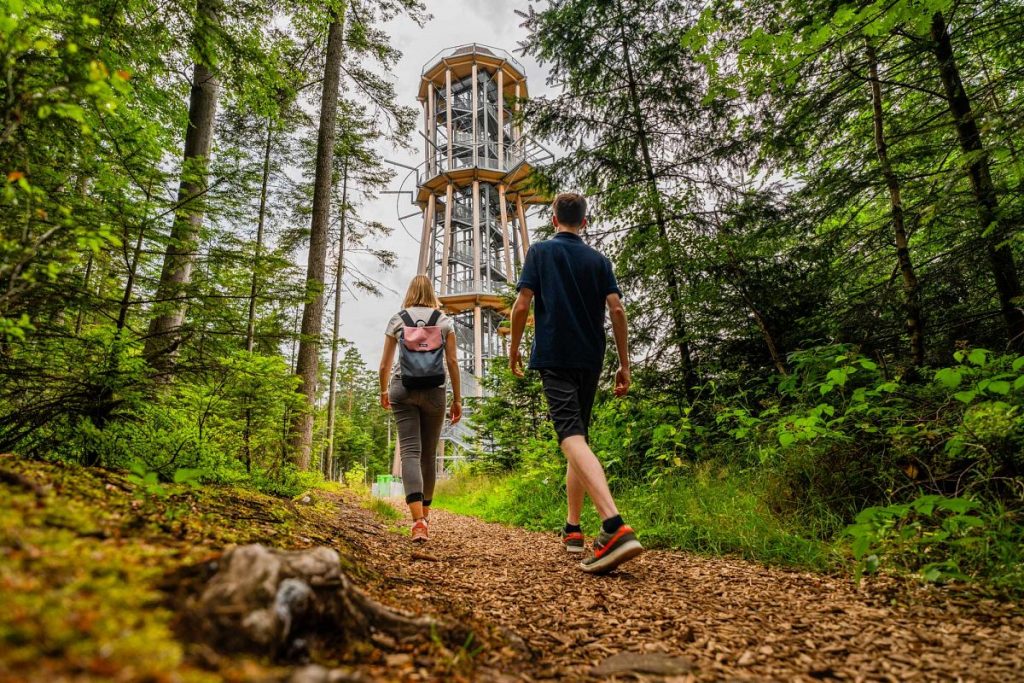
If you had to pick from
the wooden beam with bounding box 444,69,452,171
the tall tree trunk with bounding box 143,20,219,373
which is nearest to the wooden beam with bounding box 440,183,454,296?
the wooden beam with bounding box 444,69,452,171

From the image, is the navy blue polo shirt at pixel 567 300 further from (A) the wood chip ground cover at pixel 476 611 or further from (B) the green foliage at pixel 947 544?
(B) the green foliage at pixel 947 544

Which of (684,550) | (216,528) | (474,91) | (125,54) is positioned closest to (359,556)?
(216,528)

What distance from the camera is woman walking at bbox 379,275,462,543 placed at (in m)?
3.44

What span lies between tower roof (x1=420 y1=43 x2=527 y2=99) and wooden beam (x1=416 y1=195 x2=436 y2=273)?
5180mm

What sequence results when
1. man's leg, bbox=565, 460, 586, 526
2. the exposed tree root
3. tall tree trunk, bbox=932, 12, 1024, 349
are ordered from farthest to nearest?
tall tree trunk, bbox=932, 12, 1024, 349 → man's leg, bbox=565, 460, 586, 526 → the exposed tree root

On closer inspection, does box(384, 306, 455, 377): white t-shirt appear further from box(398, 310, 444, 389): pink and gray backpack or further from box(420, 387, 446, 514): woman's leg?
box(420, 387, 446, 514): woman's leg

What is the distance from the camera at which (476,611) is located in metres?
1.87

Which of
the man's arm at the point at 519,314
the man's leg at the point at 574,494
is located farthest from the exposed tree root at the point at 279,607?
the man's arm at the point at 519,314

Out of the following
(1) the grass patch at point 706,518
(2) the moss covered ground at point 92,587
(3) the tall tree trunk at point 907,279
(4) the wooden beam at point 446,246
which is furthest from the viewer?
(4) the wooden beam at point 446,246

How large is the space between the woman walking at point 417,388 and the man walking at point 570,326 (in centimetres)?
67

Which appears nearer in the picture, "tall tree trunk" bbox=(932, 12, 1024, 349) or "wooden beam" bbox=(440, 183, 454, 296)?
"tall tree trunk" bbox=(932, 12, 1024, 349)

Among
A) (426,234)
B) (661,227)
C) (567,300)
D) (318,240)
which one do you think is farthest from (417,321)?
(426,234)

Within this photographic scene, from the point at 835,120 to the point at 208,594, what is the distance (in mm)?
5847

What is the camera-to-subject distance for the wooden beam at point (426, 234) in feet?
61.4
